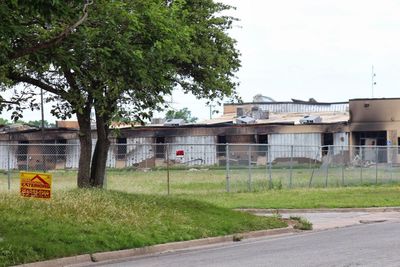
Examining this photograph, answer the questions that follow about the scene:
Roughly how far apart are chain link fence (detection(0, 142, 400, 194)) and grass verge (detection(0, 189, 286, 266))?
8.73 meters

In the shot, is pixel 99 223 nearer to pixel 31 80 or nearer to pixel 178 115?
pixel 31 80

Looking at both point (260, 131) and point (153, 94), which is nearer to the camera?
point (153, 94)

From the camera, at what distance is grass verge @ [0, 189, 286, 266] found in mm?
12277

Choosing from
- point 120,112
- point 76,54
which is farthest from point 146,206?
point 76,54

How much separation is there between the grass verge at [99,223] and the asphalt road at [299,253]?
80 centimetres

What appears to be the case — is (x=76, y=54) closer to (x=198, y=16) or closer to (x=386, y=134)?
(x=198, y=16)

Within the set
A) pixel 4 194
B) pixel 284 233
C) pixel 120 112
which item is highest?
pixel 120 112

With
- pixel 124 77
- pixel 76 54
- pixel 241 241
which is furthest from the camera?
pixel 241 241

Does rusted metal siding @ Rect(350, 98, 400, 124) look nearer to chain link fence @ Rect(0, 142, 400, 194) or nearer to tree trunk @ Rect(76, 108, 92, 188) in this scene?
chain link fence @ Rect(0, 142, 400, 194)

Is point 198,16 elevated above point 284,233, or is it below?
above

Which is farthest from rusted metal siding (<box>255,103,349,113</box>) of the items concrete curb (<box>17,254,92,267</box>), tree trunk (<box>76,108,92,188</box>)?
concrete curb (<box>17,254,92,267</box>)

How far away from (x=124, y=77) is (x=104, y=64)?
2.59 ft

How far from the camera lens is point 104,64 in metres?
13.1

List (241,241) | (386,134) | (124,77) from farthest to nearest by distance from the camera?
1. (386,134)
2. (241,241)
3. (124,77)
